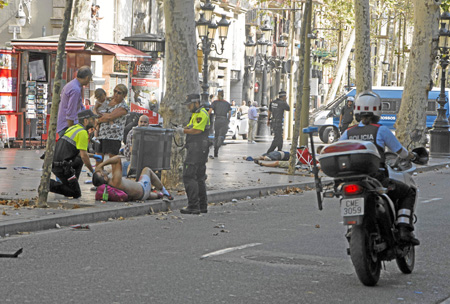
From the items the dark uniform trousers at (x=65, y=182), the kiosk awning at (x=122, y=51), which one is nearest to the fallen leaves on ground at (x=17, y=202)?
the dark uniform trousers at (x=65, y=182)

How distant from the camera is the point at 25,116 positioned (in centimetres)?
2662

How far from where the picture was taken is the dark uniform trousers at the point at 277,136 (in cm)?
2667

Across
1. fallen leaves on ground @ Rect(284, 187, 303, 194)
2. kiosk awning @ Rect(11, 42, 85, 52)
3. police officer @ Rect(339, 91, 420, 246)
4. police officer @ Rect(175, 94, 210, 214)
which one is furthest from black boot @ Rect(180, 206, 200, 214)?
kiosk awning @ Rect(11, 42, 85, 52)

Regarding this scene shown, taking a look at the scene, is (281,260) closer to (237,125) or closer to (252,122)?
(252,122)

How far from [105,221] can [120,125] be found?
3393 millimetres

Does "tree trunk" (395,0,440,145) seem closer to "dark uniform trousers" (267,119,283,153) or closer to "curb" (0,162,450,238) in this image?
"dark uniform trousers" (267,119,283,153)

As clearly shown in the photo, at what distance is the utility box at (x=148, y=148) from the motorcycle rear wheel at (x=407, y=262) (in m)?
7.56

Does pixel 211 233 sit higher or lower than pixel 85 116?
lower

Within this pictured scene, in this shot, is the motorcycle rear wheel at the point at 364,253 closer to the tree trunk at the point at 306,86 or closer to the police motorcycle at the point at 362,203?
the police motorcycle at the point at 362,203

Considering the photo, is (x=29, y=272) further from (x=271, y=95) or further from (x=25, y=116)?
(x=271, y=95)

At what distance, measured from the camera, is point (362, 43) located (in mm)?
27891

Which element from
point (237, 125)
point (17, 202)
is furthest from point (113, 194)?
point (237, 125)

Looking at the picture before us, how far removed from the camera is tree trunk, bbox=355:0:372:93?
89.3 feet

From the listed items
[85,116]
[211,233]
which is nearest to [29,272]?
[211,233]
